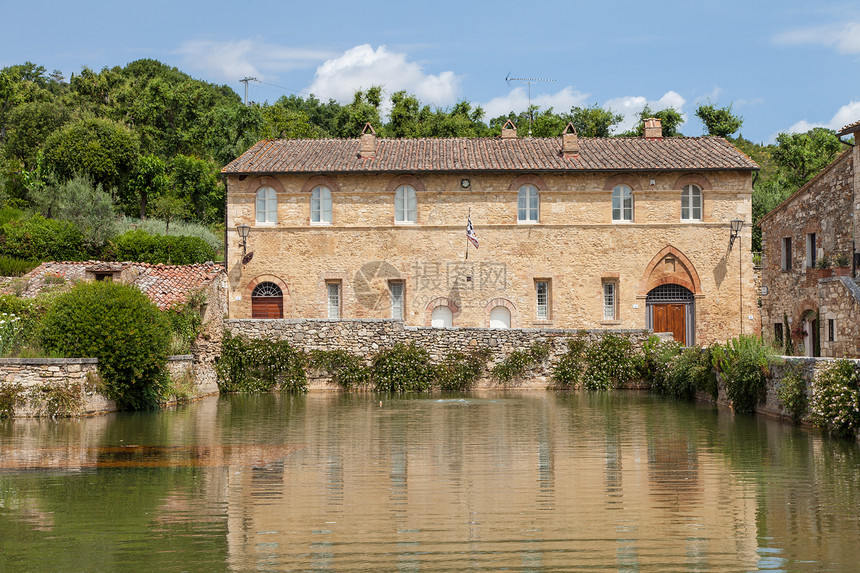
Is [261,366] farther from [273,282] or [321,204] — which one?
[321,204]

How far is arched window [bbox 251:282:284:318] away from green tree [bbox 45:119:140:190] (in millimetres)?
12864

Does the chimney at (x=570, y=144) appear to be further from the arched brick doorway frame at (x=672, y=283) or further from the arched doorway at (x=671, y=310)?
the arched doorway at (x=671, y=310)

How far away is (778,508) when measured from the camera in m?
9.11

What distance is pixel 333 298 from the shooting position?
97.0ft

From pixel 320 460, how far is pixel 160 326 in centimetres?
807

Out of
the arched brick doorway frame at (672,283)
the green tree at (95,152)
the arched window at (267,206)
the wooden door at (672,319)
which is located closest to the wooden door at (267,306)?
the arched window at (267,206)

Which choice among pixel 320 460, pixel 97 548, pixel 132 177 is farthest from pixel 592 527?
pixel 132 177

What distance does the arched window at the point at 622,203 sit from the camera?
2938cm

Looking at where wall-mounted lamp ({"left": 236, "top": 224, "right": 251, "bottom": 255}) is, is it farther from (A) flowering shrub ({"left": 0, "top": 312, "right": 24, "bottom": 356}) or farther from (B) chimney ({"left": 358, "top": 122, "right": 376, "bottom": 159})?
(A) flowering shrub ({"left": 0, "top": 312, "right": 24, "bottom": 356})

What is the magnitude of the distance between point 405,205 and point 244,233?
5.28m

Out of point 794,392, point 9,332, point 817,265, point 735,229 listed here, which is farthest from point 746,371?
point 9,332

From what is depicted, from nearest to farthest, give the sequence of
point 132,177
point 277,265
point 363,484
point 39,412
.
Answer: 1. point 363,484
2. point 39,412
3. point 277,265
4. point 132,177

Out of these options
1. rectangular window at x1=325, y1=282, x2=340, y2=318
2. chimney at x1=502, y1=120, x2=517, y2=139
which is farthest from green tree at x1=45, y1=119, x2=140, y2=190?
chimney at x1=502, y1=120, x2=517, y2=139

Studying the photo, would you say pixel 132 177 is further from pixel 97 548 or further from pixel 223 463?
pixel 97 548
